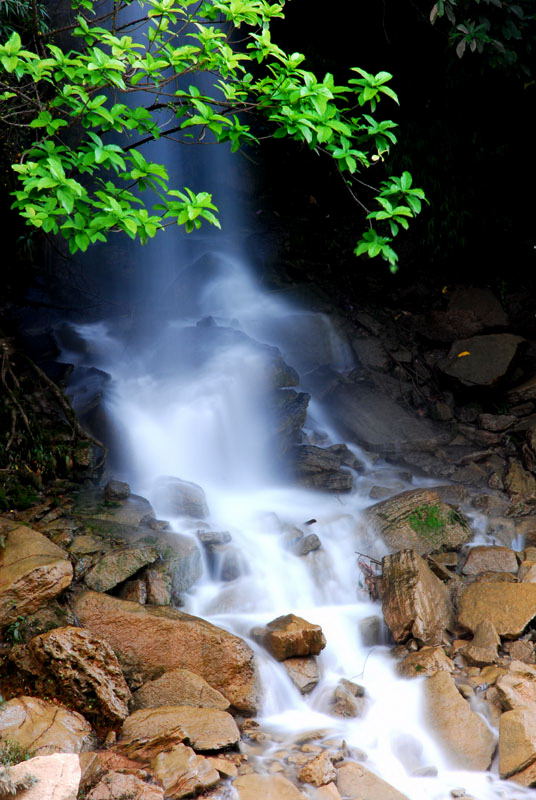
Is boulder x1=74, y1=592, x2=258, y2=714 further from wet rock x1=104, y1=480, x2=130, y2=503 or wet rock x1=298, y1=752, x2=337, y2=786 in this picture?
wet rock x1=104, y1=480, x2=130, y2=503

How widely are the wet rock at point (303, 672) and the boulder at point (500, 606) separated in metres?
1.34

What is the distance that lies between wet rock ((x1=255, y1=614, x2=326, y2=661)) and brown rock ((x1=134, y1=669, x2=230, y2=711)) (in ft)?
1.98

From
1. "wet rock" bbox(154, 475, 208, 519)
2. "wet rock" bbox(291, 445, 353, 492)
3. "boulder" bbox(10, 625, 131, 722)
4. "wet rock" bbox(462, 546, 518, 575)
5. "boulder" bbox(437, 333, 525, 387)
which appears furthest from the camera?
"boulder" bbox(437, 333, 525, 387)

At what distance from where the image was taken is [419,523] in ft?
20.6

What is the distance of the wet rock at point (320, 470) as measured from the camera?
24.1ft

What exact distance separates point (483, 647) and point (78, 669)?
2.98m

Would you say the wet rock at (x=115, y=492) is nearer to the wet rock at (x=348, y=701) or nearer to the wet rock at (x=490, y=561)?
the wet rock at (x=348, y=701)

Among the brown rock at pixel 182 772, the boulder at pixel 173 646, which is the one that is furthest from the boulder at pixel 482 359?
the brown rock at pixel 182 772

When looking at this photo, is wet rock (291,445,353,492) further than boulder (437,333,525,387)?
No

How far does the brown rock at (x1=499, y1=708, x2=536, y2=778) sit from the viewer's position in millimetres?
3625

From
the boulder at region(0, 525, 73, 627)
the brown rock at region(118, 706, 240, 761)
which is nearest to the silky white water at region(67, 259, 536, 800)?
the brown rock at region(118, 706, 240, 761)

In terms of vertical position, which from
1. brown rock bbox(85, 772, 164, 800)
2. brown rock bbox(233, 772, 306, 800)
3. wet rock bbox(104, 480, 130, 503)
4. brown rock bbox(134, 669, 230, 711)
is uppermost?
brown rock bbox(85, 772, 164, 800)

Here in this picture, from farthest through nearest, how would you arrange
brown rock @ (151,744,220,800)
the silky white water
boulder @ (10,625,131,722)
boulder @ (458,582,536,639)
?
→ boulder @ (458,582,536,639) < the silky white water < boulder @ (10,625,131,722) < brown rock @ (151,744,220,800)

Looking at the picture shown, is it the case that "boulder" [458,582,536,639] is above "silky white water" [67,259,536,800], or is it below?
above
